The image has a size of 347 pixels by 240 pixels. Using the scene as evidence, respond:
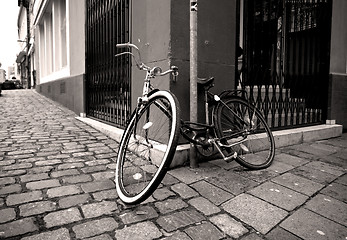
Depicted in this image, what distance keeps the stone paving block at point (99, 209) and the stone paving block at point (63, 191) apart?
1.13ft

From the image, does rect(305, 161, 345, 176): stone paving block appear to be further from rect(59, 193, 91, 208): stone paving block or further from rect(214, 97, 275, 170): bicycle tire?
rect(59, 193, 91, 208): stone paving block

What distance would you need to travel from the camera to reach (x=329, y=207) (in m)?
2.23

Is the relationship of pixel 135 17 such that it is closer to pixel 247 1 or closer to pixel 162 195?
pixel 247 1

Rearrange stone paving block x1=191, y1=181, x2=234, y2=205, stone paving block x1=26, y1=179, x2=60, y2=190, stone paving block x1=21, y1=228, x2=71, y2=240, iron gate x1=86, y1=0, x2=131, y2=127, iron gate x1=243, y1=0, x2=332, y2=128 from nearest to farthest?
stone paving block x1=21, y1=228, x2=71, y2=240 < stone paving block x1=191, y1=181, x2=234, y2=205 < stone paving block x1=26, y1=179, x2=60, y2=190 < iron gate x1=243, y1=0, x2=332, y2=128 < iron gate x1=86, y1=0, x2=131, y2=127

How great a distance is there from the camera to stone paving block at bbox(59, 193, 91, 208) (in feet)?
7.37

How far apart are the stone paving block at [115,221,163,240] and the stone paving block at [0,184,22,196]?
1276 mm

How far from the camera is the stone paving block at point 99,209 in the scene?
82.3 inches

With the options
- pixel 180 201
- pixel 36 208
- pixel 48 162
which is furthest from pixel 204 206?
pixel 48 162

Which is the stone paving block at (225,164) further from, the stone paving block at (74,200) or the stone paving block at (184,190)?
the stone paving block at (74,200)

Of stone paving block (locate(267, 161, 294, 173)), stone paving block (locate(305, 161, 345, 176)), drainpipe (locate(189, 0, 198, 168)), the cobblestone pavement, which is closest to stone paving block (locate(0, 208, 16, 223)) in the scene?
the cobblestone pavement

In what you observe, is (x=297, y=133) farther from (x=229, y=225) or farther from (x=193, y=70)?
(x=229, y=225)

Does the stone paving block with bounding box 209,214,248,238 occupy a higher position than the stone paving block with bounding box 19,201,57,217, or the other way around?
the stone paving block with bounding box 19,201,57,217

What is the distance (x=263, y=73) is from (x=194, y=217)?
3.07 m

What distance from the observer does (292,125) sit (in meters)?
4.82
